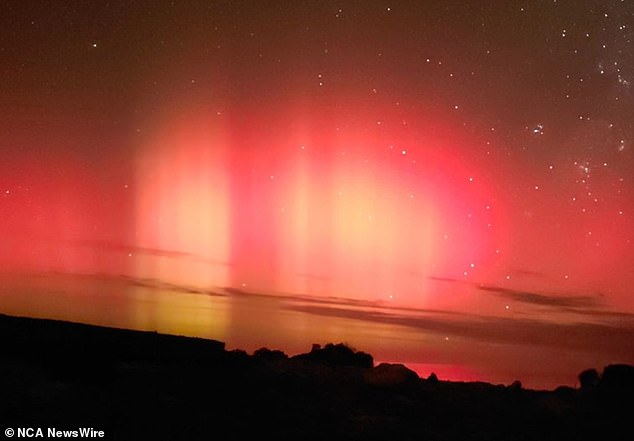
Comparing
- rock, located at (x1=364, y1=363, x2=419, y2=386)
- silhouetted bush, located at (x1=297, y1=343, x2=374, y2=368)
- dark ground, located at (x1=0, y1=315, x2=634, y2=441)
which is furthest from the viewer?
silhouetted bush, located at (x1=297, y1=343, x2=374, y2=368)

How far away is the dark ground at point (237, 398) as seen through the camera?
1262cm

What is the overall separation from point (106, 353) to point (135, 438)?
4.08m

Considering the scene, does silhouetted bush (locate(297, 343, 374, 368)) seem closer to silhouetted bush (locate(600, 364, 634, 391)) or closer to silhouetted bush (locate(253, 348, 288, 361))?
silhouetted bush (locate(253, 348, 288, 361))

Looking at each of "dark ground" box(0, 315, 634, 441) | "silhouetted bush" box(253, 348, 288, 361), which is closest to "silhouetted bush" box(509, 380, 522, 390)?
"dark ground" box(0, 315, 634, 441)

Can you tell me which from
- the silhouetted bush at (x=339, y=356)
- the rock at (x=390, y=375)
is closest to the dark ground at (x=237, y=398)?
→ the rock at (x=390, y=375)

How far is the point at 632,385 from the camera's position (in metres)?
20.7

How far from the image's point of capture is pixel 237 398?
48.8 feet

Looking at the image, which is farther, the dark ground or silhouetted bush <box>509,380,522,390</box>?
silhouetted bush <box>509,380,522,390</box>

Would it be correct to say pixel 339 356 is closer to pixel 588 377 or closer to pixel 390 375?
pixel 390 375

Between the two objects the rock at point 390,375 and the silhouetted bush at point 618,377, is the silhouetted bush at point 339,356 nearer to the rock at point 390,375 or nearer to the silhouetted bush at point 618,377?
the rock at point 390,375

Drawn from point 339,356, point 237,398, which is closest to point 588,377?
point 339,356

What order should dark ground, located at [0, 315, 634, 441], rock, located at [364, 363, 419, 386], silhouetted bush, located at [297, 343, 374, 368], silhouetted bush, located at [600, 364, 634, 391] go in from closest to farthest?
dark ground, located at [0, 315, 634, 441]
rock, located at [364, 363, 419, 386]
silhouetted bush, located at [600, 364, 634, 391]
silhouetted bush, located at [297, 343, 374, 368]

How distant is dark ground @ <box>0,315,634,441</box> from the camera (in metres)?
12.6

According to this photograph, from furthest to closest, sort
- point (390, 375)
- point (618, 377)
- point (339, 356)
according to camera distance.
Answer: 1. point (339, 356)
2. point (618, 377)
3. point (390, 375)
